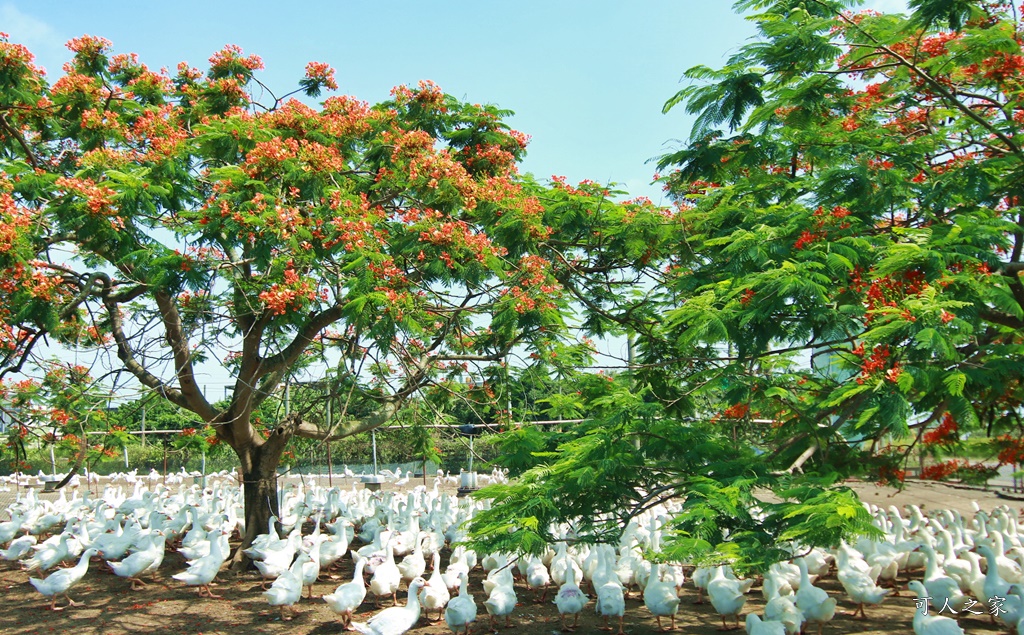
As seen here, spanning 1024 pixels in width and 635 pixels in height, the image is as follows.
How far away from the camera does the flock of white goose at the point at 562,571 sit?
6570 millimetres

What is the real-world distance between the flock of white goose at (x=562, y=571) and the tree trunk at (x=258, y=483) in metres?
0.43

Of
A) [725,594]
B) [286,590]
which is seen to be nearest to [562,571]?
[725,594]

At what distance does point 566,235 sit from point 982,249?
379cm

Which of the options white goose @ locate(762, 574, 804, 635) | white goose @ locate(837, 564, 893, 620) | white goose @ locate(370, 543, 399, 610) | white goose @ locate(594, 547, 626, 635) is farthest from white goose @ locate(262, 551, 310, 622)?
white goose @ locate(837, 564, 893, 620)

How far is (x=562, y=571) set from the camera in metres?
8.10

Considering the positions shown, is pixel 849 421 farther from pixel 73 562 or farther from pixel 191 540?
pixel 73 562

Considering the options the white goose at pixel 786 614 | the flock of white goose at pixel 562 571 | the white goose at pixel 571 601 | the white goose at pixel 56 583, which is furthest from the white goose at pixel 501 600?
the white goose at pixel 56 583

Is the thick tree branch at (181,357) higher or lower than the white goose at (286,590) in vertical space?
higher

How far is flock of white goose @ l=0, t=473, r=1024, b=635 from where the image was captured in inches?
259

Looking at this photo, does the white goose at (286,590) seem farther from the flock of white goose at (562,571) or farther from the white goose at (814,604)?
the white goose at (814,604)

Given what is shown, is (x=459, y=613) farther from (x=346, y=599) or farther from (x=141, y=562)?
(x=141, y=562)

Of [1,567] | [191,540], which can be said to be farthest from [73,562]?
[191,540]

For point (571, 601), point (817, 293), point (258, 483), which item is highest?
point (817, 293)

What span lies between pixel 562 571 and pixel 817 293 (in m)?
4.95
